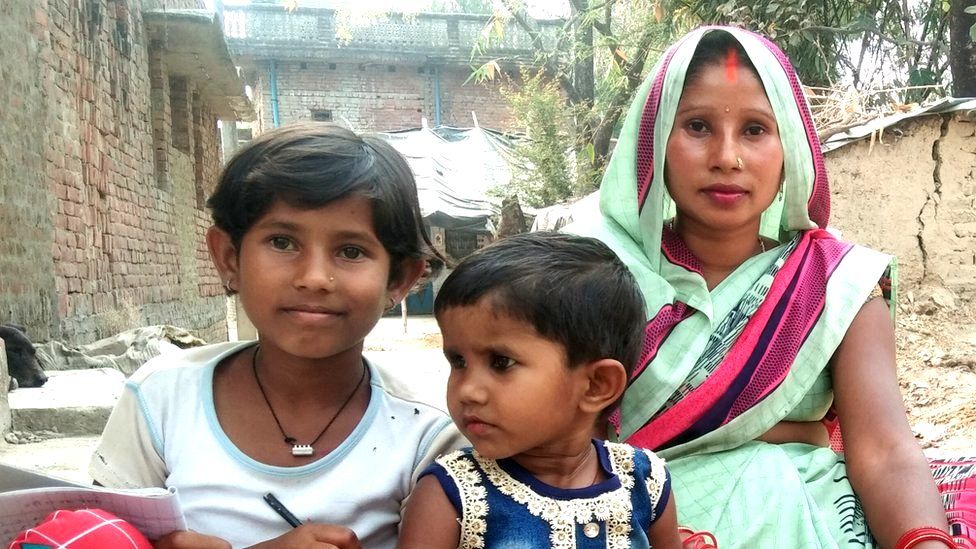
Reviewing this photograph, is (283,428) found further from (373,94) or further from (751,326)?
(373,94)

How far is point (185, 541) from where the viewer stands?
1283 millimetres

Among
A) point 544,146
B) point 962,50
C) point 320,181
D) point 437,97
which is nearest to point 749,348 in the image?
point 320,181

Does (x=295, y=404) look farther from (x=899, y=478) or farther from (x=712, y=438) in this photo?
(x=899, y=478)

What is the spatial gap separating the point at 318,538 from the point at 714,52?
137 cm

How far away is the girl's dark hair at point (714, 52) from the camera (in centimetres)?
188

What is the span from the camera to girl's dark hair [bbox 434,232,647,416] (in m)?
1.40

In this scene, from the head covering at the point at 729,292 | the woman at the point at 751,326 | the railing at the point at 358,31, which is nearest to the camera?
the woman at the point at 751,326

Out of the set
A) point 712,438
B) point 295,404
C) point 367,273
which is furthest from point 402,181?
point 712,438

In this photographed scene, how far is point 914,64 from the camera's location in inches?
298

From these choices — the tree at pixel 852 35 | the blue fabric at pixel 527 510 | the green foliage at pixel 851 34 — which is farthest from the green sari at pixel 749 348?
the green foliage at pixel 851 34

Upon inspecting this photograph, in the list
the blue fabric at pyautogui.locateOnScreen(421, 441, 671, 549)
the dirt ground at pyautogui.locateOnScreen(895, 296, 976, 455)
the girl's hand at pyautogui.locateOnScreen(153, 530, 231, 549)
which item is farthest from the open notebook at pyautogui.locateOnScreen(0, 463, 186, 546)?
the dirt ground at pyautogui.locateOnScreen(895, 296, 976, 455)

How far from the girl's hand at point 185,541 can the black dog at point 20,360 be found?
389cm

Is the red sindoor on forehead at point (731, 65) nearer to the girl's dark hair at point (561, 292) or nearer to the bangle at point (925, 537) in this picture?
the girl's dark hair at point (561, 292)

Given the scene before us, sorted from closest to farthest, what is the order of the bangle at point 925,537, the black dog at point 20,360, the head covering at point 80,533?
the head covering at point 80,533, the bangle at point 925,537, the black dog at point 20,360
